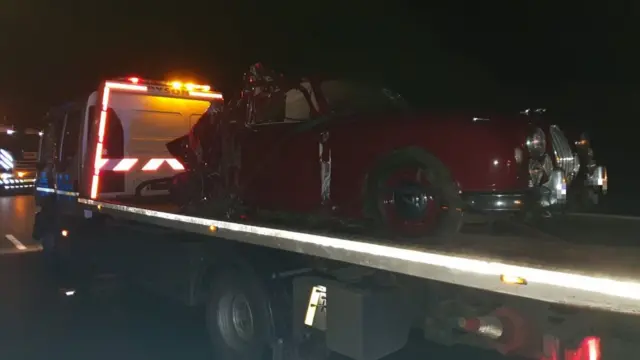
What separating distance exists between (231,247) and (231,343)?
0.83m

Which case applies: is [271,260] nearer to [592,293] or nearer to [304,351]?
[304,351]

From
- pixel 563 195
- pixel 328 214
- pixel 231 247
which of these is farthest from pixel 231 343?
pixel 563 195

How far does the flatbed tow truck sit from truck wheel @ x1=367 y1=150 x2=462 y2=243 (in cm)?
20

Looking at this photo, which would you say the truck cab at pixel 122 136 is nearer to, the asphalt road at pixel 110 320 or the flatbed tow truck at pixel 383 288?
the flatbed tow truck at pixel 383 288

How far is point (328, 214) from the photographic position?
16.2ft

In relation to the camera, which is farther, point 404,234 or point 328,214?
point 328,214

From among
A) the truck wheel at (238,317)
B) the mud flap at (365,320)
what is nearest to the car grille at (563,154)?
the mud flap at (365,320)

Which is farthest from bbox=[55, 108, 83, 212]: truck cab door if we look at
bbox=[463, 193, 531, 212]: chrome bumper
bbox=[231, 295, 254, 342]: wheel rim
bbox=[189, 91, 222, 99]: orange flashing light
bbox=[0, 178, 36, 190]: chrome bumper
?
bbox=[0, 178, 36, 190]: chrome bumper

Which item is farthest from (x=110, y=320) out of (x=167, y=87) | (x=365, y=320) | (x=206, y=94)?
(x=365, y=320)

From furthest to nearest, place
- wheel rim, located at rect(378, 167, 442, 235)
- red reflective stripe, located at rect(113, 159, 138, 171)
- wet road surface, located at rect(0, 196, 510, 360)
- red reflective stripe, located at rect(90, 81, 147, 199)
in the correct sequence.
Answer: red reflective stripe, located at rect(113, 159, 138, 171), red reflective stripe, located at rect(90, 81, 147, 199), wet road surface, located at rect(0, 196, 510, 360), wheel rim, located at rect(378, 167, 442, 235)

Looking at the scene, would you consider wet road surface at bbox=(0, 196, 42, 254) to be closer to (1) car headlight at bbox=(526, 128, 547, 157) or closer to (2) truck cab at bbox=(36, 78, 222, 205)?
(2) truck cab at bbox=(36, 78, 222, 205)

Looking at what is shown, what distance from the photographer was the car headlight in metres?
4.09

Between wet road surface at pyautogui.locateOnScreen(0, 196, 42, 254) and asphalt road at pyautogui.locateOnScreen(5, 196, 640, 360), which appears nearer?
asphalt road at pyautogui.locateOnScreen(5, 196, 640, 360)

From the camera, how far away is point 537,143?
4133 millimetres
